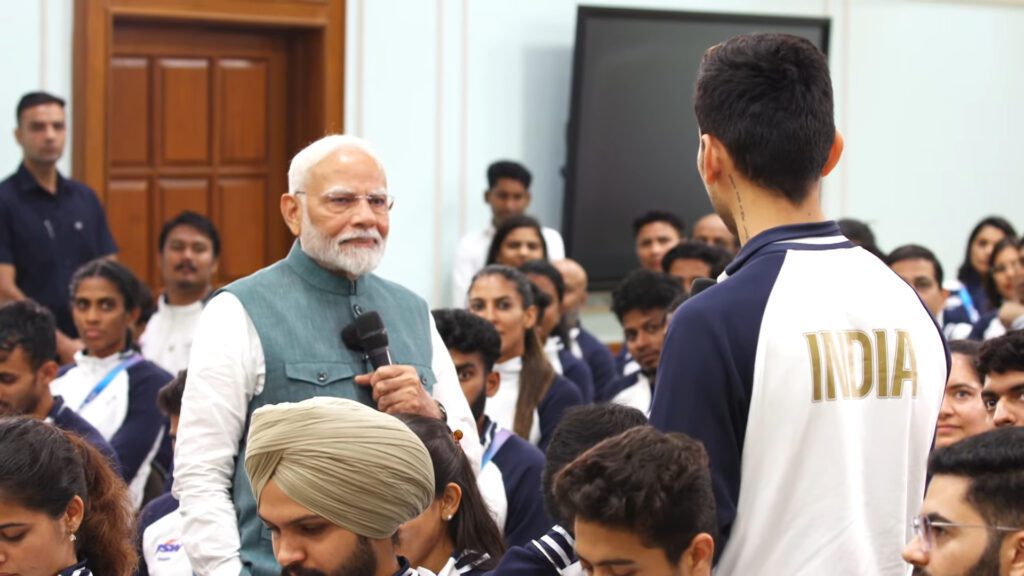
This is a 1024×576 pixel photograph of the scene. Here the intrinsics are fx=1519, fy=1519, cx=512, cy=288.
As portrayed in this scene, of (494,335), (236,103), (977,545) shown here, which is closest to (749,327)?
(977,545)

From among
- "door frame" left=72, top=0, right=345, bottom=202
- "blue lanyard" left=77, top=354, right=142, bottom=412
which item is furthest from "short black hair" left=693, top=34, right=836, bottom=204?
"door frame" left=72, top=0, right=345, bottom=202

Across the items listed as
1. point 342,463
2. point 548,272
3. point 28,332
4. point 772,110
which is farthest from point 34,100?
point 772,110

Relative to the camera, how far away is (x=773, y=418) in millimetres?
1806

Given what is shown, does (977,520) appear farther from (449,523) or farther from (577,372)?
(577,372)

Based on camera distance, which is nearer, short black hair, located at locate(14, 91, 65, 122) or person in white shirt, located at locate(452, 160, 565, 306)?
short black hair, located at locate(14, 91, 65, 122)

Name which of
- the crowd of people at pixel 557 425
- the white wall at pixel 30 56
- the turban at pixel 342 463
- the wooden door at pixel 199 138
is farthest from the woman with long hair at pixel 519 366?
the wooden door at pixel 199 138

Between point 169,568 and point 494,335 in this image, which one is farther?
point 494,335

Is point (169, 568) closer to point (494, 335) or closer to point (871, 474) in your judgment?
point (494, 335)

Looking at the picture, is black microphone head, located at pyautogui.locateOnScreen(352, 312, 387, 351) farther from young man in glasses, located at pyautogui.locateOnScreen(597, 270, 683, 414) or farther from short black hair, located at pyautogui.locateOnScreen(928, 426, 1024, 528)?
young man in glasses, located at pyautogui.locateOnScreen(597, 270, 683, 414)

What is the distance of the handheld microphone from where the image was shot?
Result: 2.81 metres

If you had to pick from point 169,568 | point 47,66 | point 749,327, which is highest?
point 47,66

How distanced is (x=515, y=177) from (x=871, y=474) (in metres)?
6.19

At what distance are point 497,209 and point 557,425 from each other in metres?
5.21

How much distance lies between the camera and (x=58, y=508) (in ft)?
8.18
